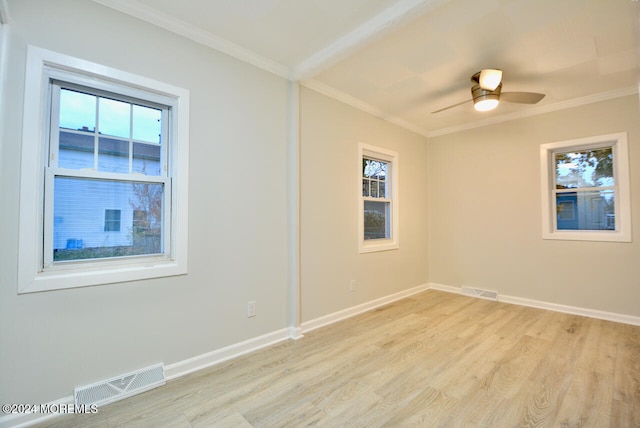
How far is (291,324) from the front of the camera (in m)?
2.95

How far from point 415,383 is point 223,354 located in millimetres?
1554

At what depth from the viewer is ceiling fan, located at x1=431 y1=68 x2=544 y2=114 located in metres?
2.73

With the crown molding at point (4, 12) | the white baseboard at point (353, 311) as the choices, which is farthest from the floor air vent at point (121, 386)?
the crown molding at point (4, 12)

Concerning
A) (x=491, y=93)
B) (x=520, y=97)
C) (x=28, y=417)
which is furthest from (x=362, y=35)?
(x=28, y=417)

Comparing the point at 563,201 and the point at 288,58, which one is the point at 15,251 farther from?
the point at 563,201

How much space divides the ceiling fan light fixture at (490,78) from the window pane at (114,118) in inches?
121

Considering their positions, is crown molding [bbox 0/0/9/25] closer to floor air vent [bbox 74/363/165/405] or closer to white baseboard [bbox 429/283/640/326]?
floor air vent [bbox 74/363/165/405]

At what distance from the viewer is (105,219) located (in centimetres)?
203

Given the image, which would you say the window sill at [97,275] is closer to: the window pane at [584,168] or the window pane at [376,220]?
the window pane at [376,220]

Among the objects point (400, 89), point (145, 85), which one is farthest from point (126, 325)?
point (400, 89)

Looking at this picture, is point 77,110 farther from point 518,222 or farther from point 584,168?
point 584,168

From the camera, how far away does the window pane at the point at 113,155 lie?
2.01 m

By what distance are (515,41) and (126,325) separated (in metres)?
3.76

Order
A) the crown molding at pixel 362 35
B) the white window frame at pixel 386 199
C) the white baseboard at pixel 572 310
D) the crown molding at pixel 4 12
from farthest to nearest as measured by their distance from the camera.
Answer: the white window frame at pixel 386 199 → the white baseboard at pixel 572 310 → the crown molding at pixel 362 35 → the crown molding at pixel 4 12
